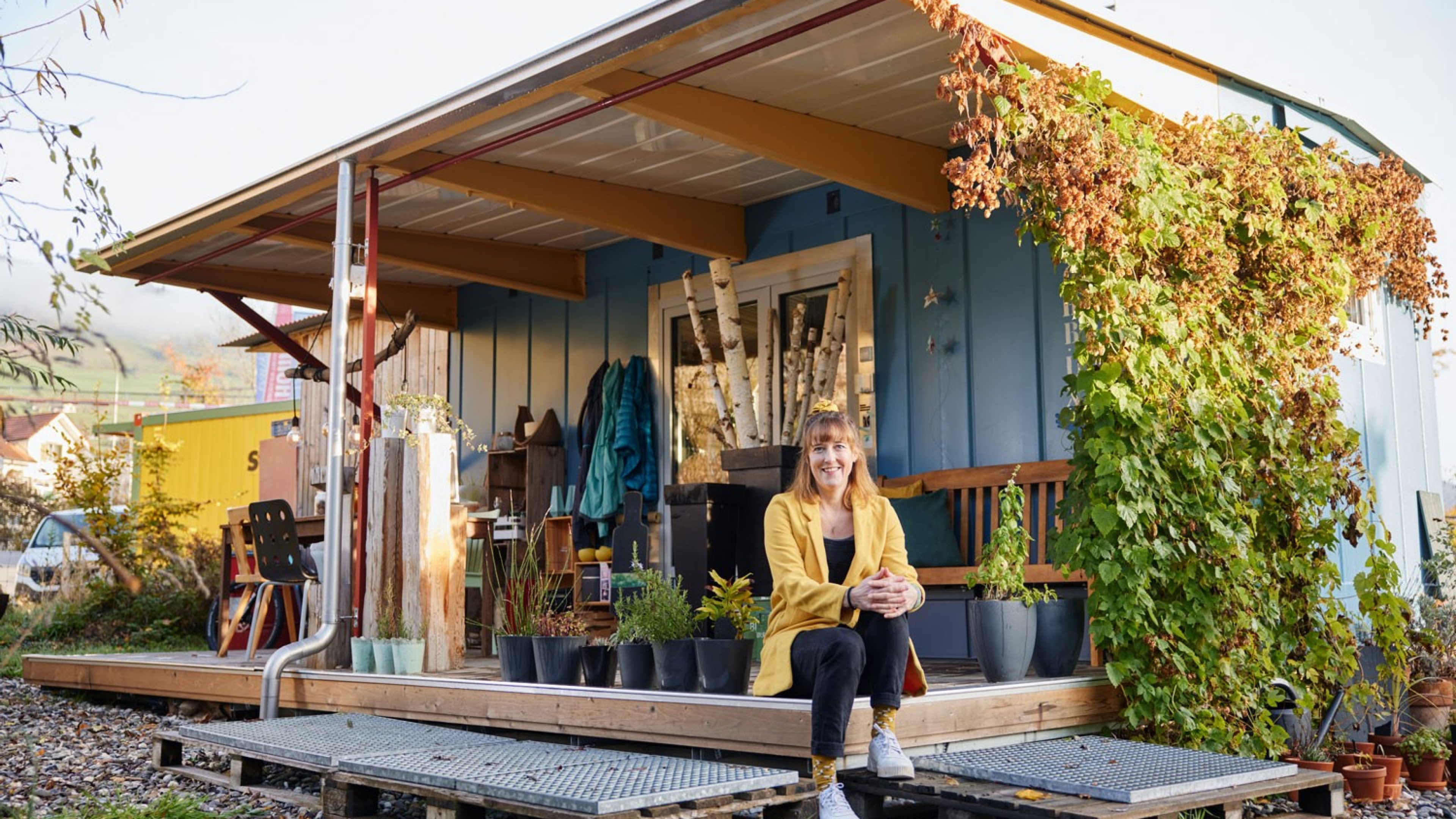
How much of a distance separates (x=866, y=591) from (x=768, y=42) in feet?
7.41

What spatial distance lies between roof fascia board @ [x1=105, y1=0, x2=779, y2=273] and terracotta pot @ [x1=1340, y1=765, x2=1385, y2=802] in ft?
12.4

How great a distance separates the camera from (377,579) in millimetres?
6059

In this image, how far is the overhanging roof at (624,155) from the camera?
5.23m

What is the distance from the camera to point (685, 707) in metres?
4.39

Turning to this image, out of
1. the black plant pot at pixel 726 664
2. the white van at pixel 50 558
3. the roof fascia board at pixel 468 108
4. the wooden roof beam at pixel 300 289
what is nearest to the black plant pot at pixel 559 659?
the black plant pot at pixel 726 664

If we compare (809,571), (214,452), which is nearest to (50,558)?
(214,452)

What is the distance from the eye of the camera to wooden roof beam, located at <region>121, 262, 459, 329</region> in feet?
28.7

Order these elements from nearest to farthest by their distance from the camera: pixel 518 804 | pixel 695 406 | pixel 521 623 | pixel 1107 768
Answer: pixel 518 804 → pixel 1107 768 → pixel 521 623 → pixel 695 406

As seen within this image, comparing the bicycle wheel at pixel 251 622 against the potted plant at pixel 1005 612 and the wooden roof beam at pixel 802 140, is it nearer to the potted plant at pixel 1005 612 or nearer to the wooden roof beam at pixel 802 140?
the wooden roof beam at pixel 802 140

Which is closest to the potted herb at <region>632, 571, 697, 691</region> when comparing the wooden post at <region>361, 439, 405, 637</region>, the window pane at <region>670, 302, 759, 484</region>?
the wooden post at <region>361, 439, 405, 637</region>

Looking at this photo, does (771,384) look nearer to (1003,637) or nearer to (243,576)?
(243,576)

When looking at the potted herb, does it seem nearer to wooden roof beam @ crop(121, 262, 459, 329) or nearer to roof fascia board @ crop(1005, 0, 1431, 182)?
roof fascia board @ crop(1005, 0, 1431, 182)

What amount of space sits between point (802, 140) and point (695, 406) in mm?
2719

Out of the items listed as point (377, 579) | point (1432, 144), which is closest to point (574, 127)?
point (377, 579)
